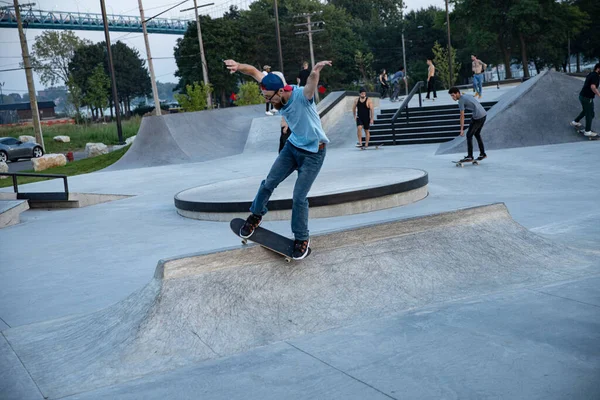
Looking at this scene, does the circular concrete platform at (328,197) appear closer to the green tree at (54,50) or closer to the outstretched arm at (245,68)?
the outstretched arm at (245,68)

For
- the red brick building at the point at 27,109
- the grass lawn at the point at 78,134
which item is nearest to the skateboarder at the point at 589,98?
the grass lawn at the point at 78,134

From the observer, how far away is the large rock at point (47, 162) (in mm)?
26797

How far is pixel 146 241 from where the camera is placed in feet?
29.7

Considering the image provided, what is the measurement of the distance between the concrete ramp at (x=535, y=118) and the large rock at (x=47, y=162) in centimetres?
1809

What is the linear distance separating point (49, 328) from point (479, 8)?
192ft

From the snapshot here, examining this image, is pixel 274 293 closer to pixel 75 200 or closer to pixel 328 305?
pixel 328 305

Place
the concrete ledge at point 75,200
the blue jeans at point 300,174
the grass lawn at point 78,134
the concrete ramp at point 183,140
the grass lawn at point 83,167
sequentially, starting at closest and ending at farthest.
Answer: the blue jeans at point 300,174, the concrete ledge at point 75,200, the concrete ramp at point 183,140, the grass lawn at point 83,167, the grass lawn at point 78,134

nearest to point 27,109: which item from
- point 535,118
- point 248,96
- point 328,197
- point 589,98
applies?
point 248,96

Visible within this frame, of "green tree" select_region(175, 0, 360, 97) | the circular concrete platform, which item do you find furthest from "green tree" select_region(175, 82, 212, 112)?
"green tree" select_region(175, 0, 360, 97)

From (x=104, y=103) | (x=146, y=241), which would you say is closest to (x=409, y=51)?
(x=104, y=103)

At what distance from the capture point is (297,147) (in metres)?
5.30

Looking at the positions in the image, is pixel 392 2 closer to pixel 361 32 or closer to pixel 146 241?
pixel 361 32

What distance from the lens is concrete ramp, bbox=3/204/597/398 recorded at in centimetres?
441

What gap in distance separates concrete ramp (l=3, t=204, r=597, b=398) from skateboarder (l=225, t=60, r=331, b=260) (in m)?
0.28
